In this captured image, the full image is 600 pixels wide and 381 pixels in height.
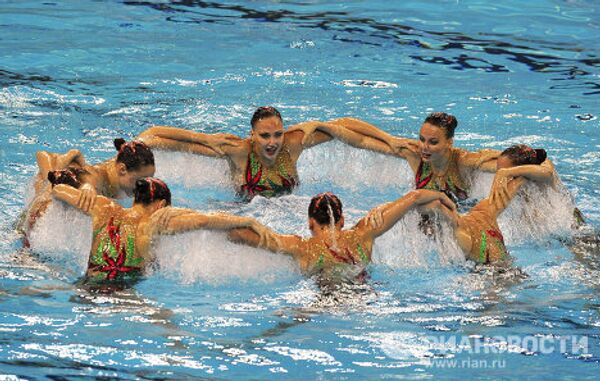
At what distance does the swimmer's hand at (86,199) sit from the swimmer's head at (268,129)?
1.83 meters

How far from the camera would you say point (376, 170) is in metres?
8.49

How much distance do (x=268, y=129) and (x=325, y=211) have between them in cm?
175

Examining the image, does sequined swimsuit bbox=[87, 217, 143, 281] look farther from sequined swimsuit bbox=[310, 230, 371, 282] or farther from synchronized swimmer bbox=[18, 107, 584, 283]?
sequined swimsuit bbox=[310, 230, 371, 282]


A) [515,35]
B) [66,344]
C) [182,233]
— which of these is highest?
[515,35]

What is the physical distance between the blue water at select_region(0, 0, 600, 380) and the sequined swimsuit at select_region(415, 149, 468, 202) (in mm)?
175

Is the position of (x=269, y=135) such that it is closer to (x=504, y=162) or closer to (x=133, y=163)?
(x=133, y=163)

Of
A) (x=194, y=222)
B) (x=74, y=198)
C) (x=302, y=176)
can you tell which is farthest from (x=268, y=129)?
(x=194, y=222)

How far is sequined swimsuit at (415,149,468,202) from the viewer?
809cm

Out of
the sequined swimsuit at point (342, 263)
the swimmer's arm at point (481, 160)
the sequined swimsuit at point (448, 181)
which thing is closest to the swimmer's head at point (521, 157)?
the swimmer's arm at point (481, 160)

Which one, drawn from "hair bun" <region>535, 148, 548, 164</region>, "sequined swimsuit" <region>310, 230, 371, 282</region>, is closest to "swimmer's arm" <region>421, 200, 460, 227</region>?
"sequined swimsuit" <region>310, 230, 371, 282</region>

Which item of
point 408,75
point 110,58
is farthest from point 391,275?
point 110,58

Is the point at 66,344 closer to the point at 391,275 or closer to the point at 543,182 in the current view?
the point at 391,275

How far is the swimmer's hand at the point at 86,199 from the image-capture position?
6.41m

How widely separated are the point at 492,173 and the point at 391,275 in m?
1.81
